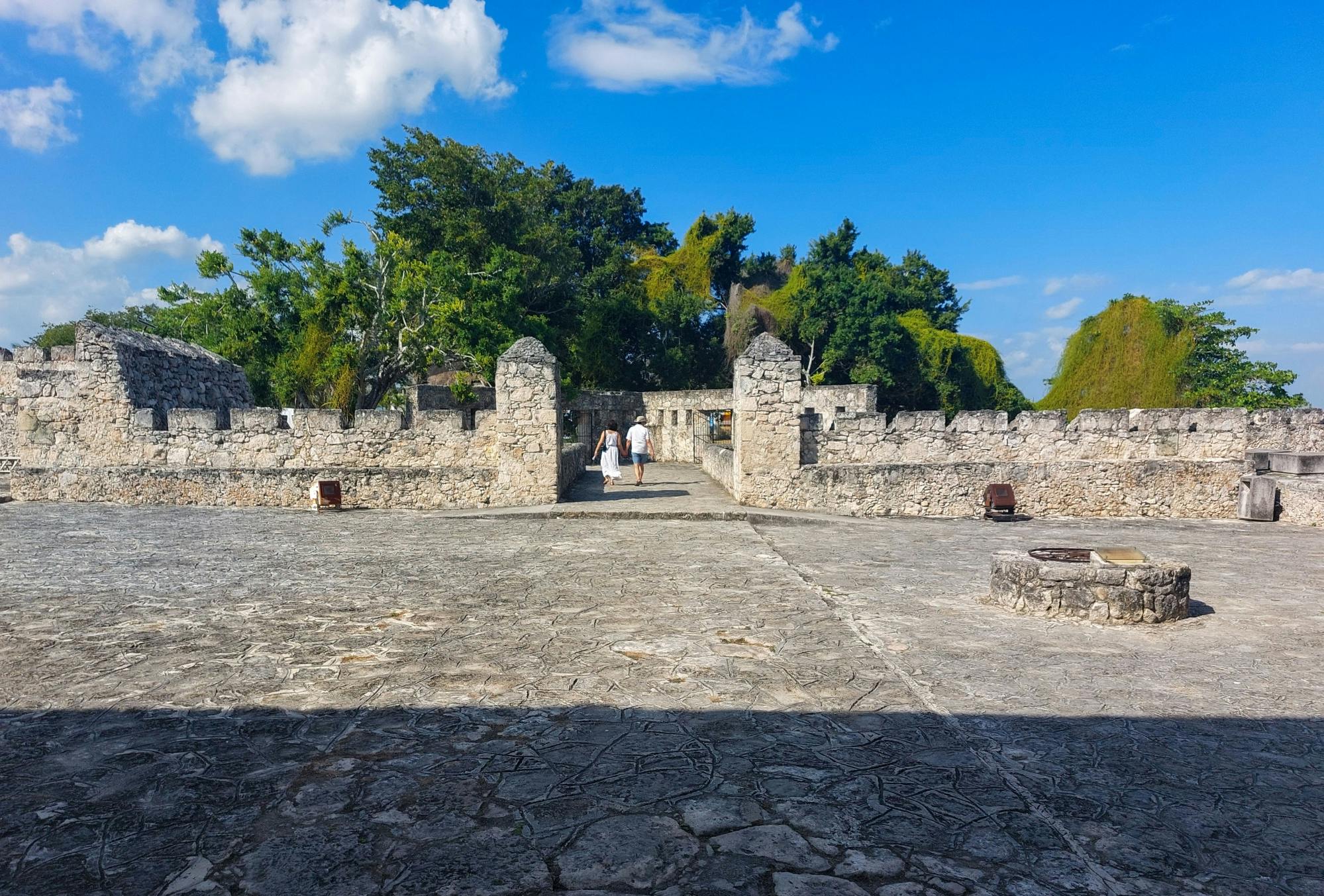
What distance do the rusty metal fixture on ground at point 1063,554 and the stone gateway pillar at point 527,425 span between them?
7263mm

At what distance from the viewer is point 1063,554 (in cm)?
636

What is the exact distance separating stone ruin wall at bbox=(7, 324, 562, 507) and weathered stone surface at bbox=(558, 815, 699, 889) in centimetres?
928

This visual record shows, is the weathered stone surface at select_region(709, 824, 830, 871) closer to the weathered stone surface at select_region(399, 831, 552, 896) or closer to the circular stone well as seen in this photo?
the weathered stone surface at select_region(399, 831, 552, 896)

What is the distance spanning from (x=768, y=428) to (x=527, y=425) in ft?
12.2

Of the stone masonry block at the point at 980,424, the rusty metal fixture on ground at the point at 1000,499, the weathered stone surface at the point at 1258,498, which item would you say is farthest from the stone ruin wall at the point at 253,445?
the weathered stone surface at the point at 1258,498

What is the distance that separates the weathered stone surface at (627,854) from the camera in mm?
2344

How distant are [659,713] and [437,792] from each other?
116cm

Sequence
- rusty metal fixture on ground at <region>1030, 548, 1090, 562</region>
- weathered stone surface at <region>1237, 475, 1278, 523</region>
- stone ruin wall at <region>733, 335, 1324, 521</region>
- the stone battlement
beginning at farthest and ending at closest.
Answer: the stone battlement
stone ruin wall at <region>733, 335, 1324, 521</region>
weathered stone surface at <region>1237, 475, 1278, 523</region>
rusty metal fixture on ground at <region>1030, 548, 1090, 562</region>

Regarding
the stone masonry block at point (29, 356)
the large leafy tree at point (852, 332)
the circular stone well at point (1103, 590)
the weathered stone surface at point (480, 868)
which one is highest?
the large leafy tree at point (852, 332)

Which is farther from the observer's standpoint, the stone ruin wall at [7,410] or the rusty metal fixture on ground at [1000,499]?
the stone ruin wall at [7,410]

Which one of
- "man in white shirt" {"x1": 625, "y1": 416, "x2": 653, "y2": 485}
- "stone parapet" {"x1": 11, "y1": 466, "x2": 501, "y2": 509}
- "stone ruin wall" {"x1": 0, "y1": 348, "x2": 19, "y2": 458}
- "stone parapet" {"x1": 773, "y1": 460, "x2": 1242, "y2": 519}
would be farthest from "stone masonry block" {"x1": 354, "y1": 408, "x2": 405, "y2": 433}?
"stone ruin wall" {"x1": 0, "y1": 348, "x2": 19, "y2": 458}

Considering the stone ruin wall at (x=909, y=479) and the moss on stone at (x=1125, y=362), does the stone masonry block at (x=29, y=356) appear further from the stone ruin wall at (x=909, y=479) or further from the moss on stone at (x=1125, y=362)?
the moss on stone at (x=1125, y=362)

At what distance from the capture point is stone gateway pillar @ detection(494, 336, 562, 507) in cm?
1165

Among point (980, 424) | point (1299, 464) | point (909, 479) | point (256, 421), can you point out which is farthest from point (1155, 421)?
point (256, 421)
